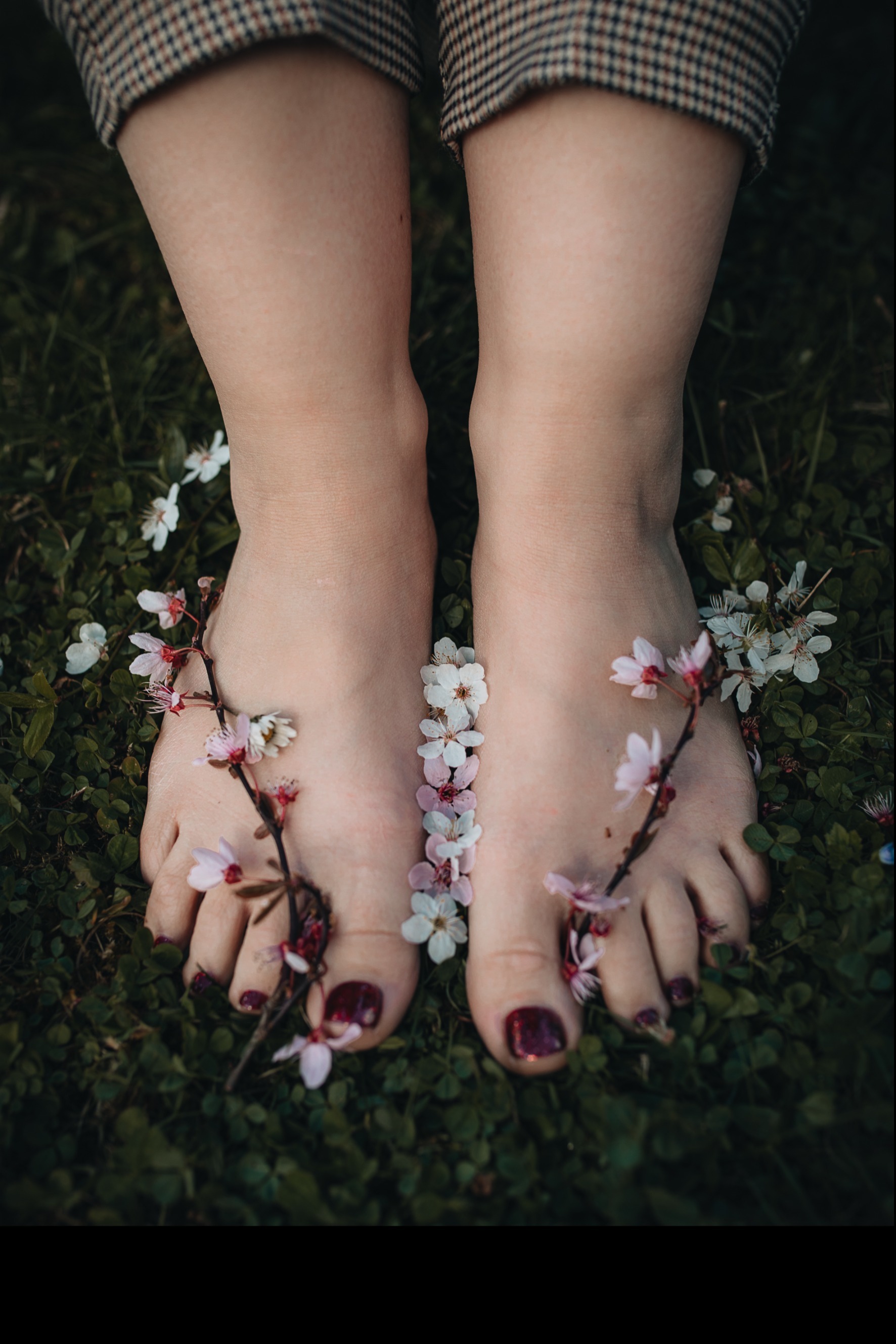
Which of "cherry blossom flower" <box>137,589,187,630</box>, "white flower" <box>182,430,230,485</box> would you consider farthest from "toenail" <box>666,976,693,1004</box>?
"white flower" <box>182,430,230,485</box>

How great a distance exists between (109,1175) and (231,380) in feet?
3.50

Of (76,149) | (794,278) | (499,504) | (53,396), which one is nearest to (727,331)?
(794,278)

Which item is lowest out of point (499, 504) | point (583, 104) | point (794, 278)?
point (499, 504)

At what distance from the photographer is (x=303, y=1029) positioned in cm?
121

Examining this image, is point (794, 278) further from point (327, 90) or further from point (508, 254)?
point (327, 90)

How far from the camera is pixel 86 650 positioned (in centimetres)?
154

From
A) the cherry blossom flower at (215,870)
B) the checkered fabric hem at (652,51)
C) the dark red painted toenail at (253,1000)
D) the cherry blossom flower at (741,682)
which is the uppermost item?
the checkered fabric hem at (652,51)

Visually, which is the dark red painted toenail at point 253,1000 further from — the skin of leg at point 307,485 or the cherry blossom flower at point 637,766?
the cherry blossom flower at point 637,766

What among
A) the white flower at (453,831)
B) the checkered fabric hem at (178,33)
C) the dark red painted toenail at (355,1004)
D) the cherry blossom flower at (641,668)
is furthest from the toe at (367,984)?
the checkered fabric hem at (178,33)

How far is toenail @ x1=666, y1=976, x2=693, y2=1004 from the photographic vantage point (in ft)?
4.00

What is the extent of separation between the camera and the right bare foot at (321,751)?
4.11ft

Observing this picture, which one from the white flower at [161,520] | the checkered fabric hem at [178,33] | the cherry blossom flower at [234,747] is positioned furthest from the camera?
the white flower at [161,520]

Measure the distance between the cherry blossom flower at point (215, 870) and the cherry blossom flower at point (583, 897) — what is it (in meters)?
0.46

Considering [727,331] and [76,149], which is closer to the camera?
[727,331]
